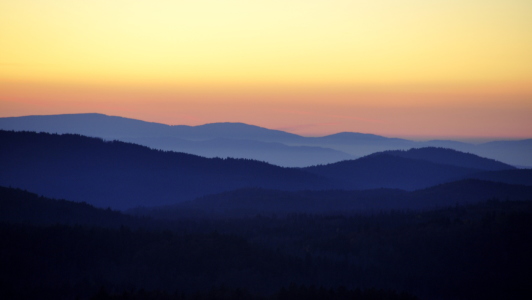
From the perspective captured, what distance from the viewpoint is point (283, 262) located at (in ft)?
98.8

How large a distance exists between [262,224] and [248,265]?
52.4 feet

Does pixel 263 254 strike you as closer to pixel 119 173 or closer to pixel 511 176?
pixel 119 173

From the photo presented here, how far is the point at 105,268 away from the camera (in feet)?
89.1

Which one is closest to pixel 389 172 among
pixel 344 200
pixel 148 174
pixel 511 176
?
pixel 511 176

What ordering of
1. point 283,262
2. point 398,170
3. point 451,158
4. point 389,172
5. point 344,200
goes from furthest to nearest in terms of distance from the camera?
point 451,158 → point 398,170 → point 389,172 → point 344,200 → point 283,262

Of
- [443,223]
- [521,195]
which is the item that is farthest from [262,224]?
[521,195]

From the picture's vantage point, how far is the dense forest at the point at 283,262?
2366 centimetres

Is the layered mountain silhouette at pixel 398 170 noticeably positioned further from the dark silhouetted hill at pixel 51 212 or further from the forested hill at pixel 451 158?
the dark silhouetted hill at pixel 51 212

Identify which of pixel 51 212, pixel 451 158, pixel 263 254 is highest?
pixel 451 158

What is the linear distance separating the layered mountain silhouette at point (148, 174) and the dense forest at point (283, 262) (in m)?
53.0

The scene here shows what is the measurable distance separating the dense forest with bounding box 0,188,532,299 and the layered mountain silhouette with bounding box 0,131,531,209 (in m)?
53.0

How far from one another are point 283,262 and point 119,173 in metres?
72.6

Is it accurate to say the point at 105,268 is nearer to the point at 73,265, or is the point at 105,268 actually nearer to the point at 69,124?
the point at 73,265

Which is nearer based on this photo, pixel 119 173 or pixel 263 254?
pixel 263 254
